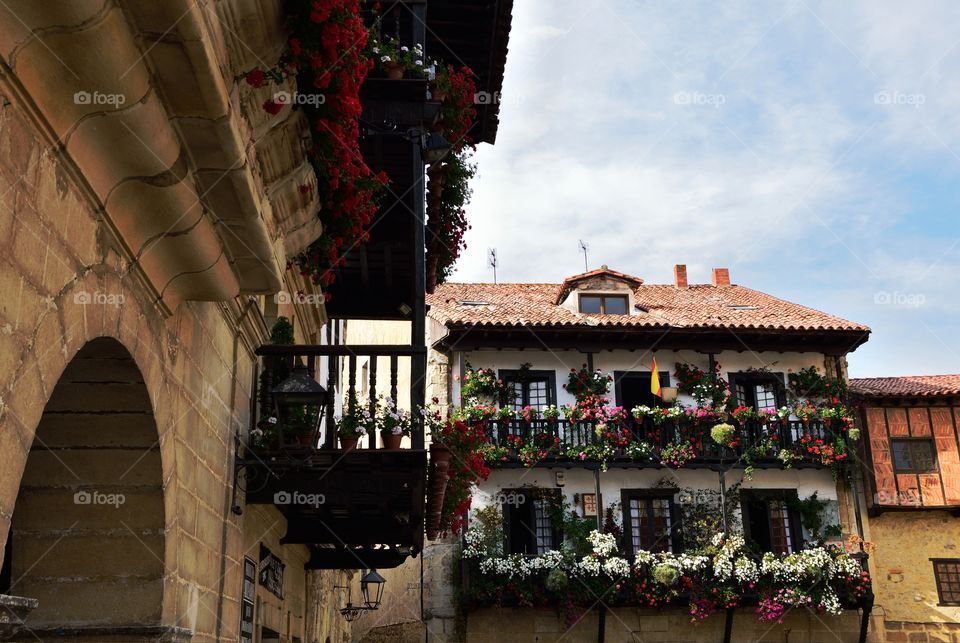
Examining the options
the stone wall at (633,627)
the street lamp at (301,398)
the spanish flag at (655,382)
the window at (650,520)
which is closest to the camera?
the street lamp at (301,398)

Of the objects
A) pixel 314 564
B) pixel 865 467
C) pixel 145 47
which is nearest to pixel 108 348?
pixel 145 47

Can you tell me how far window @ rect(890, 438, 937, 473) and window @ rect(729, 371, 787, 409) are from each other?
112 inches

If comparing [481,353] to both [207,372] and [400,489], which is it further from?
[207,372]

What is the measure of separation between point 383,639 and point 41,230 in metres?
20.5

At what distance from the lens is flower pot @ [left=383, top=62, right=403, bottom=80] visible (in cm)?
880

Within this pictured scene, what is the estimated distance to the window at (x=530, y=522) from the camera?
22.6 m

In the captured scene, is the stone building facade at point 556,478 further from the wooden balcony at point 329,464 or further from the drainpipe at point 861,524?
the wooden balcony at point 329,464

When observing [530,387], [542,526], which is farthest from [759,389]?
[542,526]

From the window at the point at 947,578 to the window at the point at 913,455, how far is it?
6.91ft

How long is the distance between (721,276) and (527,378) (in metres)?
9.11

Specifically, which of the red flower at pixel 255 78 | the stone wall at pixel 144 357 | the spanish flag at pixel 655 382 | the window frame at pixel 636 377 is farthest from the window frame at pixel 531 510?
the red flower at pixel 255 78

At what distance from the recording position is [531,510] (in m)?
22.9

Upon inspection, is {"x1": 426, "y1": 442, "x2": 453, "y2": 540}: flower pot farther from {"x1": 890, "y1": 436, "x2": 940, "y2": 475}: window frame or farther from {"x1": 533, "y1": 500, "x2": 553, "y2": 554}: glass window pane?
{"x1": 890, "y1": 436, "x2": 940, "y2": 475}: window frame

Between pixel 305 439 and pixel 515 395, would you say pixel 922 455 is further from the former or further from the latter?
pixel 305 439
